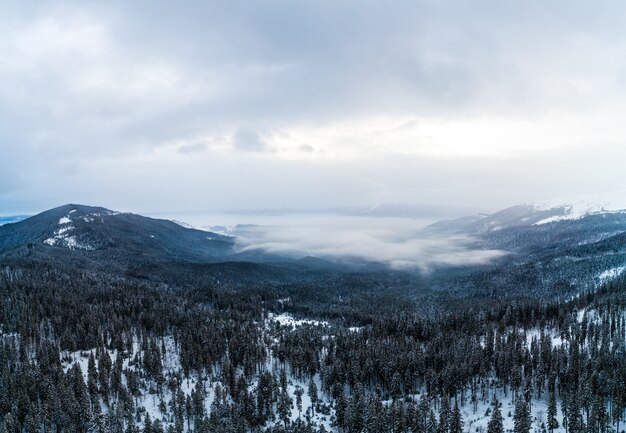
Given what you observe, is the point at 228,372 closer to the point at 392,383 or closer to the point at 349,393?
the point at 349,393

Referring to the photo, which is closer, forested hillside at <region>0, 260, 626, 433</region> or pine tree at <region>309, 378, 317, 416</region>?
forested hillside at <region>0, 260, 626, 433</region>

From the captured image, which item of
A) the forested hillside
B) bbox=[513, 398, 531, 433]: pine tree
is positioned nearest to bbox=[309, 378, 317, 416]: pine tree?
the forested hillside


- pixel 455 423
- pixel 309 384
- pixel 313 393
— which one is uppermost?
pixel 455 423

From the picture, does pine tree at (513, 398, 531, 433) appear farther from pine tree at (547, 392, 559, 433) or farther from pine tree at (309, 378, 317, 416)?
pine tree at (309, 378, 317, 416)

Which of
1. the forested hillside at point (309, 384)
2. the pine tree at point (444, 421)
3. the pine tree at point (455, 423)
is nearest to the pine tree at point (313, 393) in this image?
the forested hillside at point (309, 384)

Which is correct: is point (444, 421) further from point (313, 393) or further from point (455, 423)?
point (313, 393)

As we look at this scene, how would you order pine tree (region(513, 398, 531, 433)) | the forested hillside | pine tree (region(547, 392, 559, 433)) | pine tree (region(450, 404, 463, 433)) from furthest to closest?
the forested hillside
pine tree (region(450, 404, 463, 433))
pine tree (region(547, 392, 559, 433))
pine tree (region(513, 398, 531, 433))

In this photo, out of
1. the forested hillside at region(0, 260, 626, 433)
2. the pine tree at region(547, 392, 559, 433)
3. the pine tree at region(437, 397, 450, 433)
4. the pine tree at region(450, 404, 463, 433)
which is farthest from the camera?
the forested hillside at region(0, 260, 626, 433)

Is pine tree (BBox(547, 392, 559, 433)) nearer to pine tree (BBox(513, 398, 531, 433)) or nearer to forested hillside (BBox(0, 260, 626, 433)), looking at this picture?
forested hillside (BBox(0, 260, 626, 433))

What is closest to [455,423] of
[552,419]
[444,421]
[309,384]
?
[444,421]

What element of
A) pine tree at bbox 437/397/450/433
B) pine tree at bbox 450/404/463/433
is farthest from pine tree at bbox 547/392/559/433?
pine tree at bbox 437/397/450/433

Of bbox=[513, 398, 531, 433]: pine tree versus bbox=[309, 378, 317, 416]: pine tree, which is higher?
A: bbox=[513, 398, 531, 433]: pine tree
